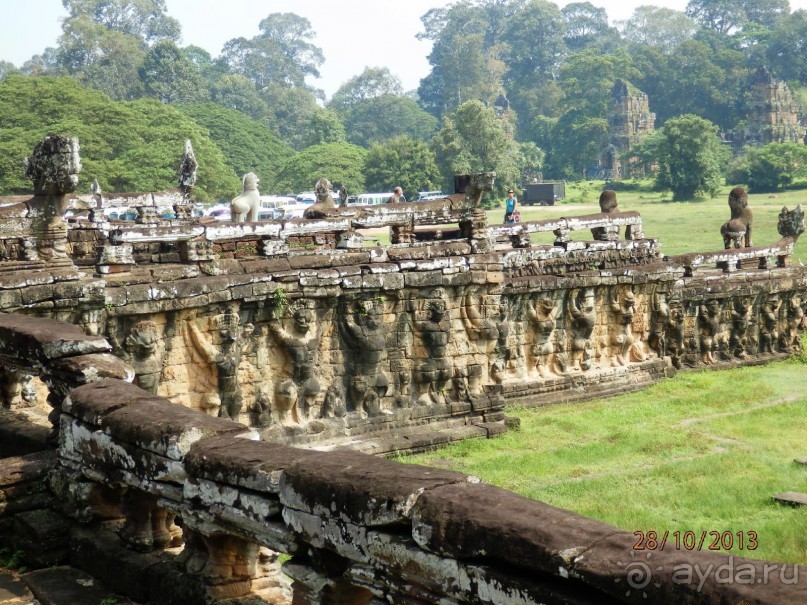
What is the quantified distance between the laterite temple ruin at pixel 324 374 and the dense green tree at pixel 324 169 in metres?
31.2

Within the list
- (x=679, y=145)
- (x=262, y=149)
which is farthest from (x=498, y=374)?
(x=262, y=149)

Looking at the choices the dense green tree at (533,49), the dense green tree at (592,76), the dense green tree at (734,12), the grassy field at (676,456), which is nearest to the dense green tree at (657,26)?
the dense green tree at (734,12)

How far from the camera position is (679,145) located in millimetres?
48219

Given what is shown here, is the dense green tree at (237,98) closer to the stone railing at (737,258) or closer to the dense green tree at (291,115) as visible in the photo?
the dense green tree at (291,115)

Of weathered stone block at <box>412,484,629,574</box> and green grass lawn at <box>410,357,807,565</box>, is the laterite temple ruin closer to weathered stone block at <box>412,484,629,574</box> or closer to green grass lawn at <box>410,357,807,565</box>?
weathered stone block at <box>412,484,629,574</box>

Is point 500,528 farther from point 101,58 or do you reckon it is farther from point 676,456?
point 101,58

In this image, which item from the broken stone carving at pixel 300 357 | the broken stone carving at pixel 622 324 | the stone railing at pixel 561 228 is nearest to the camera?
the broken stone carving at pixel 300 357

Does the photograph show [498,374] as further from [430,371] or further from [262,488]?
[262,488]

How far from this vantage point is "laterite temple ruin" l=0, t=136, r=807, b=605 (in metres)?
3.90

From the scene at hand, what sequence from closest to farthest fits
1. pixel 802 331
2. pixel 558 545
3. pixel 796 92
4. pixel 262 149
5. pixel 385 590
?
1. pixel 558 545
2. pixel 385 590
3. pixel 802 331
4. pixel 262 149
5. pixel 796 92

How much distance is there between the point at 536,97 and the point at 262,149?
132 feet

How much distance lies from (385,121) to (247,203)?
74455 millimetres

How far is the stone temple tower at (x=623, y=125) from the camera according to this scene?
7019 cm

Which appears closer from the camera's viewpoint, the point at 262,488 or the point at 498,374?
the point at 262,488
